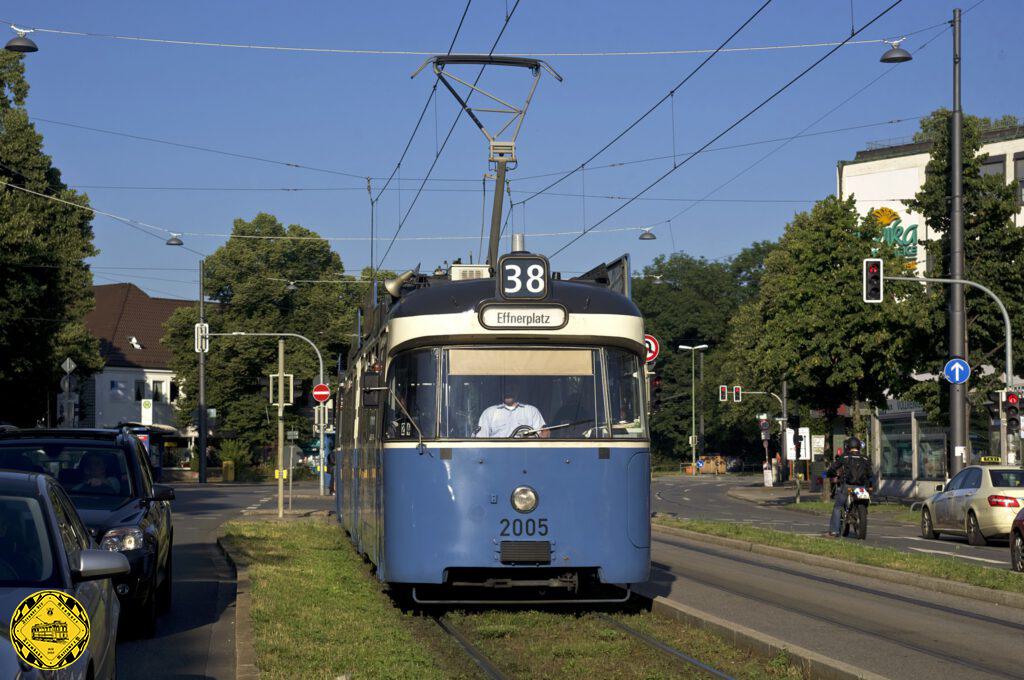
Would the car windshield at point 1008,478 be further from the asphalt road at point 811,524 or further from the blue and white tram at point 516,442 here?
the blue and white tram at point 516,442

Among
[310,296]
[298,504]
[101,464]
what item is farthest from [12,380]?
[101,464]

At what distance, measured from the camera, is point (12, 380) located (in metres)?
49.8

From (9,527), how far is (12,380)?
45832mm

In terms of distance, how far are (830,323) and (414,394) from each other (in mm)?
33965

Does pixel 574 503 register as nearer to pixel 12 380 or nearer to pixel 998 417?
pixel 998 417

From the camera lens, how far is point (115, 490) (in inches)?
483

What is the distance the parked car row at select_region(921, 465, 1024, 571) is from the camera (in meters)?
24.4

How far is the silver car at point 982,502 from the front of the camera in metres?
24.4

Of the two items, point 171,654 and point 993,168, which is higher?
point 993,168

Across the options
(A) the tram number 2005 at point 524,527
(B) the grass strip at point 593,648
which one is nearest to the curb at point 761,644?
(B) the grass strip at point 593,648

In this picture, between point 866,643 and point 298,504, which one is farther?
point 298,504

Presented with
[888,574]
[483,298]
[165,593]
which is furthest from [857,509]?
[165,593]

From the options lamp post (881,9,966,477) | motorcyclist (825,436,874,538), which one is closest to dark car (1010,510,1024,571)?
motorcyclist (825,436,874,538)

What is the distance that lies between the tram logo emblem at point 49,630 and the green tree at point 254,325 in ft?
234
